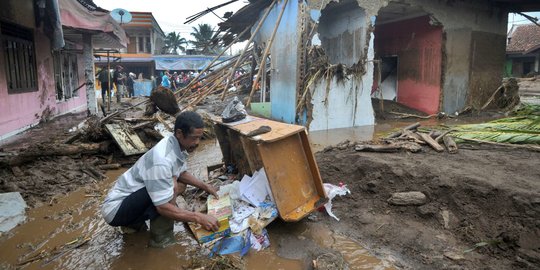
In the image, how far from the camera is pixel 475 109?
11609 mm

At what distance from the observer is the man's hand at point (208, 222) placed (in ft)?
9.82

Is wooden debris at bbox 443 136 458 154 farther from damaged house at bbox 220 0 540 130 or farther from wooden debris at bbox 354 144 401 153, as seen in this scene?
damaged house at bbox 220 0 540 130

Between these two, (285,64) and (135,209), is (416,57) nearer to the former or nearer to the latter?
(285,64)

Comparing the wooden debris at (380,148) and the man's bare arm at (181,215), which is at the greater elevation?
the wooden debris at (380,148)

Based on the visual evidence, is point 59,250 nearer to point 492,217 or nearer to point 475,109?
point 492,217

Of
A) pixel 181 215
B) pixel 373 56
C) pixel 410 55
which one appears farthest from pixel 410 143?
pixel 410 55

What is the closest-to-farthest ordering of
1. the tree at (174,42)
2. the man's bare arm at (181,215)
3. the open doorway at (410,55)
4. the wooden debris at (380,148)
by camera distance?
the man's bare arm at (181,215), the wooden debris at (380,148), the open doorway at (410,55), the tree at (174,42)

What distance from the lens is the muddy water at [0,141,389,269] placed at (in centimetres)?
312

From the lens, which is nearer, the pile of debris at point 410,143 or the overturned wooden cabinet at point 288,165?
the overturned wooden cabinet at point 288,165

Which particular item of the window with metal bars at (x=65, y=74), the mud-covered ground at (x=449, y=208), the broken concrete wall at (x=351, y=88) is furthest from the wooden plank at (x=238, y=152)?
the window with metal bars at (x=65, y=74)

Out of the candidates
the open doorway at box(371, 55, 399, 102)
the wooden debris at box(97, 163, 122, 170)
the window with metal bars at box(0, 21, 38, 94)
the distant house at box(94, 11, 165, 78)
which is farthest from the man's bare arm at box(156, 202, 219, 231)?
the distant house at box(94, 11, 165, 78)

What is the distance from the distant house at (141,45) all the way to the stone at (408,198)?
1068 inches

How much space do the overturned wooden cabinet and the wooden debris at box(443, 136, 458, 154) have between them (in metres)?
2.69

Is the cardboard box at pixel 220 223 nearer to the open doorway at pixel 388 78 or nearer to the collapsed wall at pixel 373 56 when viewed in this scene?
the collapsed wall at pixel 373 56
